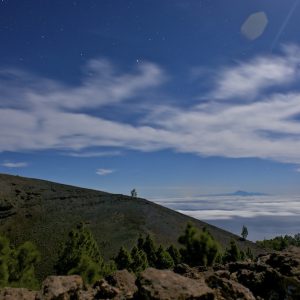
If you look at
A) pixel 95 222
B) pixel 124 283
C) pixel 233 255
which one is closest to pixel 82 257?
pixel 233 255

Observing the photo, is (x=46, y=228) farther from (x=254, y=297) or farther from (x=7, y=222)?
(x=254, y=297)

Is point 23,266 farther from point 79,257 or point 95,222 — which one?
point 95,222

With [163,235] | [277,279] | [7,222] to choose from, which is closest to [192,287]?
[277,279]

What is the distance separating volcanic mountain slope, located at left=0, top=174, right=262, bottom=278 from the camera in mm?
147625

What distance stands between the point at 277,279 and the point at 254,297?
1.59m

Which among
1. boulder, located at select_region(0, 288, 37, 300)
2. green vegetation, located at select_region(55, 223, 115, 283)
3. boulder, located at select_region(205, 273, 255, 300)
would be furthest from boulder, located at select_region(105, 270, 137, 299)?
green vegetation, located at select_region(55, 223, 115, 283)

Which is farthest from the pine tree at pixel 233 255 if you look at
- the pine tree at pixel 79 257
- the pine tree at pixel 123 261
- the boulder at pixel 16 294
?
the boulder at pixel 16 294

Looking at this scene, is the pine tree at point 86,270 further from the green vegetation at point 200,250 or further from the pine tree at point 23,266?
the green vegetation at point 200,250

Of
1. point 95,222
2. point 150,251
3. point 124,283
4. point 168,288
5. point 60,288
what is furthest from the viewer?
point 95,222

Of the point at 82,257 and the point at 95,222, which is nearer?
the point at 82,257

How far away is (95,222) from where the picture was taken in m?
170

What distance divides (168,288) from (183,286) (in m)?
0.53

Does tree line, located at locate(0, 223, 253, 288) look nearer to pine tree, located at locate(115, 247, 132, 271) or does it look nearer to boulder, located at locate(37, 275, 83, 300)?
pine tree, located at locate(115, 247, 132, 271)

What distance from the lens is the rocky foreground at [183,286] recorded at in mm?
13508
